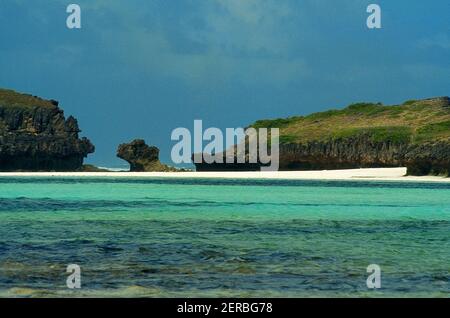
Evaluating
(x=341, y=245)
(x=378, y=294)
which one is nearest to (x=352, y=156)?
(x=341, y=245)

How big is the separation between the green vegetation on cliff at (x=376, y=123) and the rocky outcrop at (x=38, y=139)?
22.7 m

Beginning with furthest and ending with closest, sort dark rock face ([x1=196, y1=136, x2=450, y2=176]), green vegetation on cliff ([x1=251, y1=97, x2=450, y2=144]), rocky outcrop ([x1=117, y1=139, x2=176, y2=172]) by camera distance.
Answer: rocky outcrop ([x1=117, y1=139, x2=176, y2=172]) < green vegetation on cliff ([x1=251, y1=97, x2=450, y2=144]) < dark rock face ([x1=196, y1=136, x2=450, y2=176])

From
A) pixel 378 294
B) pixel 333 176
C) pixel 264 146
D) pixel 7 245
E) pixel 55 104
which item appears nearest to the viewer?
pixel 378 294

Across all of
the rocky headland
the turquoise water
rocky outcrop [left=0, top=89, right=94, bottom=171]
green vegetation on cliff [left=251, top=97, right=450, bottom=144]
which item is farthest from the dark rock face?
the turquoise water

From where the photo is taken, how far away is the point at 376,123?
319ft

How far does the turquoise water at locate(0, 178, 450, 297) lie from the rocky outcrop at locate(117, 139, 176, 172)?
60977 mm

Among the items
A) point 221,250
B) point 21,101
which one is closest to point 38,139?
point 21,101

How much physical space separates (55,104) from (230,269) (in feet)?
287

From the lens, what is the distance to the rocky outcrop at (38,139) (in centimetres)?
9356

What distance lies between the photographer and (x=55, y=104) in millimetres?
101625

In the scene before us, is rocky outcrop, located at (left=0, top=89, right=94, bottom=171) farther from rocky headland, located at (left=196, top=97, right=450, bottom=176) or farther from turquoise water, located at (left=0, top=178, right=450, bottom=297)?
turquoise water, located at (left=0, top=178, right=450, bottom=297)

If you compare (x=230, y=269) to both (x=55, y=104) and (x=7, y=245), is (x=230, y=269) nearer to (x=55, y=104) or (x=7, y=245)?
(x=7, y=245)

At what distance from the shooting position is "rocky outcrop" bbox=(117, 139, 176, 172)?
96.1 meters

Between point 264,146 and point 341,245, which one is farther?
point 264,146
